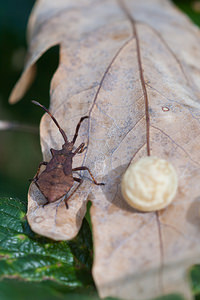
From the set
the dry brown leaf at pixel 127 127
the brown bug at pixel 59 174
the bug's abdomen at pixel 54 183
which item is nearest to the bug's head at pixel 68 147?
the brown bug at pixel 59 174

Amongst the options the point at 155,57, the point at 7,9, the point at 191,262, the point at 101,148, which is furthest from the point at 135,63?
the point at 7,9

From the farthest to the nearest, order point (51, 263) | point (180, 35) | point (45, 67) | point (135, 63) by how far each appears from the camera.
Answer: point (45, 67), point (180, 35), point (135, 63), point (51, 263)

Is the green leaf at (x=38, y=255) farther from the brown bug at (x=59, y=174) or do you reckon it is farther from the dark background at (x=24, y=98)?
the dark background at (x=24, y=98)

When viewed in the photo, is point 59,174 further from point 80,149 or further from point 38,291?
point 38,291

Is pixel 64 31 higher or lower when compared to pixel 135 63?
lower

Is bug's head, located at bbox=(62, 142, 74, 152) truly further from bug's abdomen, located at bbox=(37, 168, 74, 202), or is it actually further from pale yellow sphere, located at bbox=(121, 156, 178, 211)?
pale yellow sphere, located at bbox=(121, 156, 178, 211)

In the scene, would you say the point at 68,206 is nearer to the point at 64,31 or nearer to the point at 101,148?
the point at 101,148
